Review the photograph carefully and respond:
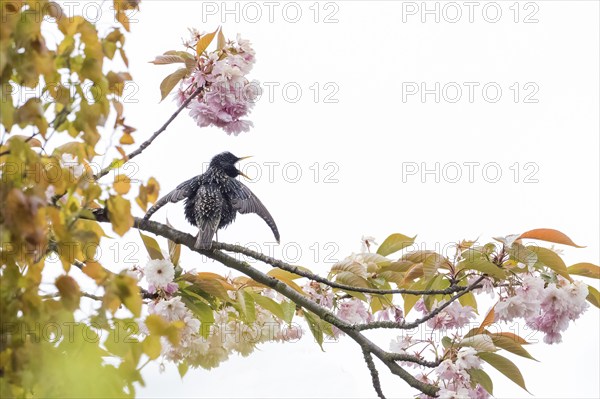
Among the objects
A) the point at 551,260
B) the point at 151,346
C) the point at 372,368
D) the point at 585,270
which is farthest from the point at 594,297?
the point at 151,346

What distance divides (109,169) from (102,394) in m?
1.01

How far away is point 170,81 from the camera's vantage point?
8.65 ft

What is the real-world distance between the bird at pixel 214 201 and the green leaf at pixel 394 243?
0.41 meters

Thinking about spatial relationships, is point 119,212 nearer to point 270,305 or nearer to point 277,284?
point 277,284

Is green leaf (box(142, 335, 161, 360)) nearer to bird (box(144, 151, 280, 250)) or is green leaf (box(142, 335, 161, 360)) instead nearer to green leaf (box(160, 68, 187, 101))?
bird (box(144, 151, 280, 250))

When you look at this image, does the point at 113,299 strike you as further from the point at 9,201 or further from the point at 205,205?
the point at 205,205

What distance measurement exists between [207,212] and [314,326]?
539 mm

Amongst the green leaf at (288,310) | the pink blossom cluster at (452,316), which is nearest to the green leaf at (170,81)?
the green leaf at (288,310)

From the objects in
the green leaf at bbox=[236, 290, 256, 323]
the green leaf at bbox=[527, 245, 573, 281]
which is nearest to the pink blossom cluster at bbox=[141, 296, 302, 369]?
the green leaf at bbox=[236, 290, 256, 323]

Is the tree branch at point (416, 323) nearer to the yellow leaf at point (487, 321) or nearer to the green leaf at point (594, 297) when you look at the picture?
the yellow leaf at point (487, 321)

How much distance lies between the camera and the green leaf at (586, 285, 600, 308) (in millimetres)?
2463

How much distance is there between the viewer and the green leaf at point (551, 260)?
7.59ft

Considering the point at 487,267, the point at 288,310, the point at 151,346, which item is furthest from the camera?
the point at 288,310

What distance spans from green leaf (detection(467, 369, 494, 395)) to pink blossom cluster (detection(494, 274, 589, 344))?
0.18 meters
